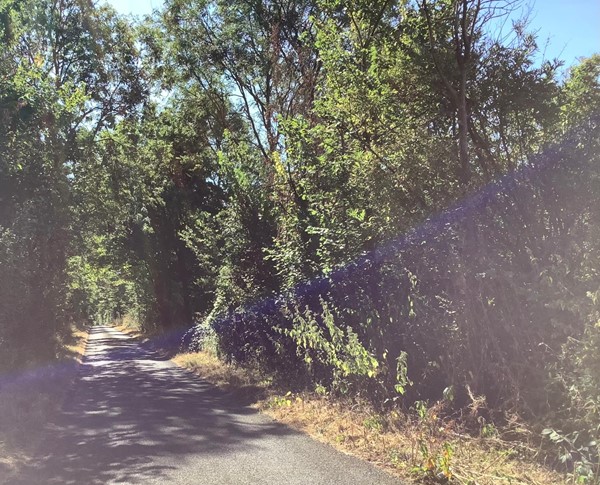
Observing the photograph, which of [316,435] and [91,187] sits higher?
[91,187]

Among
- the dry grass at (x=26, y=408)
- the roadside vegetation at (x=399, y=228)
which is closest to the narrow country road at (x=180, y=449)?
the dry grass at (x=26, y=408)

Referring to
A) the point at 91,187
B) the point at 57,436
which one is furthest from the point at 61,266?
the point at 57,436

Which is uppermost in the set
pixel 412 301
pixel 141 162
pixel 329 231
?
pixel 141 162

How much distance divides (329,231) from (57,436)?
5.37m

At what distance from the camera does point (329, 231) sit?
817cm

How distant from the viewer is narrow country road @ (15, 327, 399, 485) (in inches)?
208

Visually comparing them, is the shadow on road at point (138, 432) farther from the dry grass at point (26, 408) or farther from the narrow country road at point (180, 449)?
the dry grass at point (26, 408)

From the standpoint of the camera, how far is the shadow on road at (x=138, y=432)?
18.6 feet

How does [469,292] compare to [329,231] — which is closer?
[469,292]

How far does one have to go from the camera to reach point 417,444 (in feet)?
18.1

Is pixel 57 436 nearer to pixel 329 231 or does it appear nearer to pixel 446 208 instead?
→ pixel 329 231

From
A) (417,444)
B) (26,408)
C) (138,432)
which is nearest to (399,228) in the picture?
(417,444)

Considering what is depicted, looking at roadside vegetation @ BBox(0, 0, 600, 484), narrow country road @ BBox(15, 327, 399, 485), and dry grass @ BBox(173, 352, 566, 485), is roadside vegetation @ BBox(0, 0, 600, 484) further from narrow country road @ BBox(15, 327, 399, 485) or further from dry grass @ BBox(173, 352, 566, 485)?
narrow country road @ BBox(15, 327, 399, 485)

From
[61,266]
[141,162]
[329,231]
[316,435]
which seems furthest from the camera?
[141,162]
